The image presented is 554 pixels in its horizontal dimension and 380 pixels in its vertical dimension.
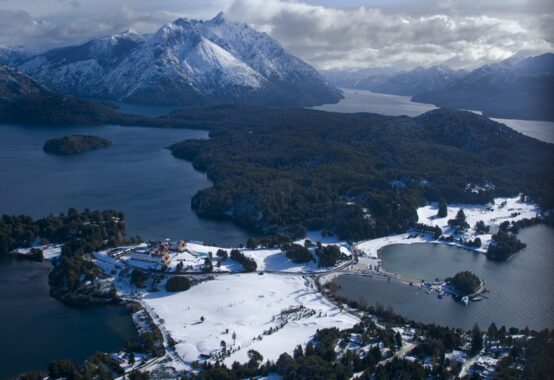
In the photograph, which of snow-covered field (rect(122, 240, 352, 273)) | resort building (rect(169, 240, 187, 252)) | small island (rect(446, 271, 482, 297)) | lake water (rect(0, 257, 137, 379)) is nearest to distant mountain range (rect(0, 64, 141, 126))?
resort building (rect(169, 240, 187, 252))

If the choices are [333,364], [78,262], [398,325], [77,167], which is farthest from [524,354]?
[77,167]

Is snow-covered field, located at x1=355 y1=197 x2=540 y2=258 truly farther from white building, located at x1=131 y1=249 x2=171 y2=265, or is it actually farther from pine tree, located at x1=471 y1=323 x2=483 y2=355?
pine tree, located at x1=471 y1=323 x2=483 y2=355

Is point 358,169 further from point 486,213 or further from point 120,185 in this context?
point 120,185

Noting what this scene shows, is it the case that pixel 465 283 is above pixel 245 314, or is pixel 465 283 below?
above

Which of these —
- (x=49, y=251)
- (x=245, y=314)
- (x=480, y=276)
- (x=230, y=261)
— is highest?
(x=230, y=261)

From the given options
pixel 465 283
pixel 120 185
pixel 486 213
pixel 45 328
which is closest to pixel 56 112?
pixel 120 185

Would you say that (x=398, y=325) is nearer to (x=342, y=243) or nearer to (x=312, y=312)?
(x=312, y=312)
